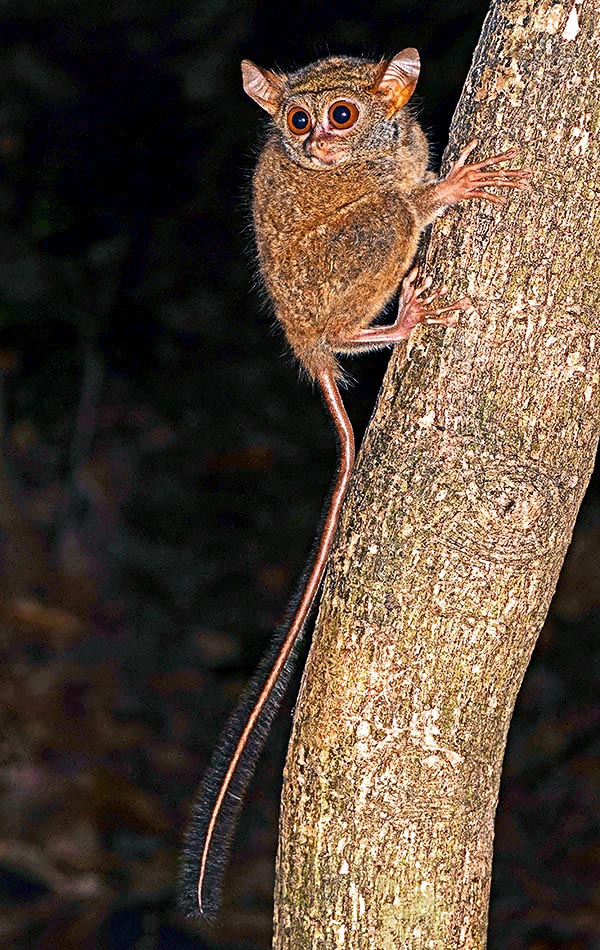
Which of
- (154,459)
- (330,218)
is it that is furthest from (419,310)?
(154,459)

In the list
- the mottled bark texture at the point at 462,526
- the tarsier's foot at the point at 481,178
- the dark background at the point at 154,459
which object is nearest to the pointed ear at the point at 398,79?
the mottled bark texture at the point at 462,526

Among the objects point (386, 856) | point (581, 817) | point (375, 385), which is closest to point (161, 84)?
point (375, 385)

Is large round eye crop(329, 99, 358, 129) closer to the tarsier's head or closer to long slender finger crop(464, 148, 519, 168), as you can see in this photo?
the tarsier's head

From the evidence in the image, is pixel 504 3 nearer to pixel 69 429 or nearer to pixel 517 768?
pixel 517 768

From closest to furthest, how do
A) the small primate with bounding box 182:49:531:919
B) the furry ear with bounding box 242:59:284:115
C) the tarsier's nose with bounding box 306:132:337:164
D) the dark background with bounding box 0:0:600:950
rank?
the small primate with bounding box 182:49:531:919 < the tarsier's nose with bounding box 306:132:337:164 < the furry ear with bounding box 242:59:284:115 < the dark background with bounding box 0:0:600:950

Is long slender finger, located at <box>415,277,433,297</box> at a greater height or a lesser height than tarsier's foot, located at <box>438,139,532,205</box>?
lesser

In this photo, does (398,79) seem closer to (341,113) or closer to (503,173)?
(341,113)

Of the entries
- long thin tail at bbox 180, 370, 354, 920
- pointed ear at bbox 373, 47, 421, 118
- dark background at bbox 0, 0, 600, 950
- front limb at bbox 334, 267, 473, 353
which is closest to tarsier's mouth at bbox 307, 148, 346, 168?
pointed ear at bbox 373, 47, 421, 118

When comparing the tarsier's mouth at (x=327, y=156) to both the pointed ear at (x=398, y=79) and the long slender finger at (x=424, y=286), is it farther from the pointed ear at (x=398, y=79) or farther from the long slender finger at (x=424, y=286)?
the long slender finger at (x=424, y=286)
